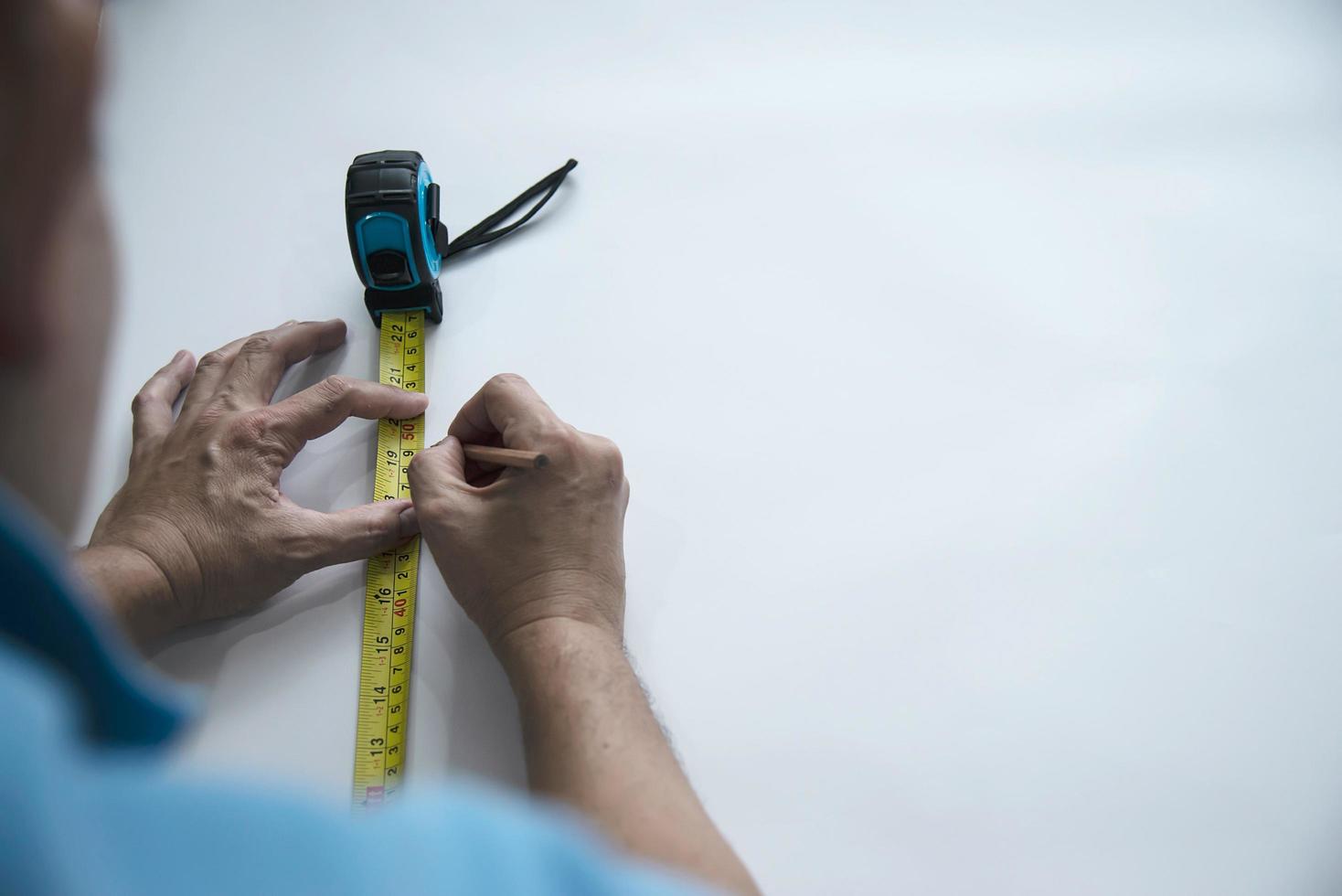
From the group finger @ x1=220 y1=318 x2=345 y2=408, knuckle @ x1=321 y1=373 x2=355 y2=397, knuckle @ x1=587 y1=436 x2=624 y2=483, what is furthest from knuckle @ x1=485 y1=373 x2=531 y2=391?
finger @ x1=220 y1=318 x2=345 y2=408

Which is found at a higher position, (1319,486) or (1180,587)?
(1319,486)

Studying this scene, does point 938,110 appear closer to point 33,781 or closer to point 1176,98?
point 1176,98

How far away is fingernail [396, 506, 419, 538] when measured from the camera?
1.14 meters

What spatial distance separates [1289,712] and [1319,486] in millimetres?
367

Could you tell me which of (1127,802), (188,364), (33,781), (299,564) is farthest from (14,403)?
(1127,802)

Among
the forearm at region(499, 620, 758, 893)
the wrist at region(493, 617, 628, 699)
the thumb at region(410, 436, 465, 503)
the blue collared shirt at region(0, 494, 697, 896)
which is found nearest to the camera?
the blue collared shirt at region(0, 494, 697, 896)

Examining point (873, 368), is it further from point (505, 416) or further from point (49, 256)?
point (49, 256)

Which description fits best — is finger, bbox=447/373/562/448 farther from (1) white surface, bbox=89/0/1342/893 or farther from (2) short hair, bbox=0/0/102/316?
(2) short hair, bbox=0/0/102/316

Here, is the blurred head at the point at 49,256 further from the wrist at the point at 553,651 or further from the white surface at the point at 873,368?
the white surface at the point at 873,368

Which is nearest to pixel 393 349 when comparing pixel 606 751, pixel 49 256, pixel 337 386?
pixel 337 386

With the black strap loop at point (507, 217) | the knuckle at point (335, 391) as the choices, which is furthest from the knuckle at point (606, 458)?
the black strap loop at point (507, 217)

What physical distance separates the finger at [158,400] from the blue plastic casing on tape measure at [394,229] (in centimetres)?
28

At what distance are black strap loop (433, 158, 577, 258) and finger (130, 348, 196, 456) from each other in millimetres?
420

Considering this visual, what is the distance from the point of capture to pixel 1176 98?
1629mm
